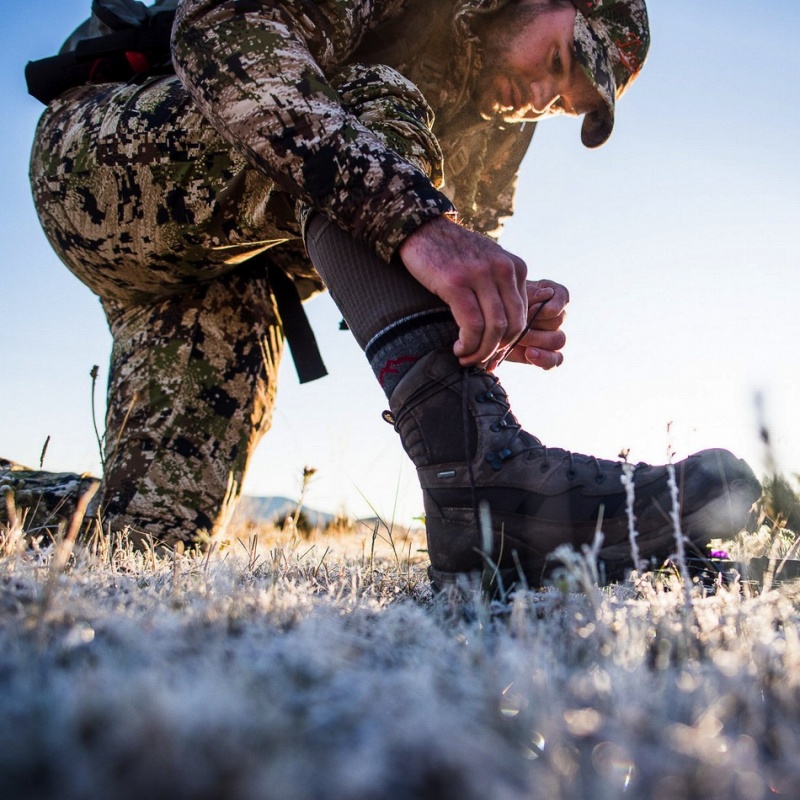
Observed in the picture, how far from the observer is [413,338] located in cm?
149

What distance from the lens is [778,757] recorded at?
527 millimetres

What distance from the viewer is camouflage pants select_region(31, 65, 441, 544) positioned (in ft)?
6.69

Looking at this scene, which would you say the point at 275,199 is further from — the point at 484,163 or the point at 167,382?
the point at 484,163

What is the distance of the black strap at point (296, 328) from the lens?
259cm

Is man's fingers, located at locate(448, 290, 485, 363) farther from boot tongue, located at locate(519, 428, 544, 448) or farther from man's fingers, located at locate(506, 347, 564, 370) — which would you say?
man's fingers, located at locate(506, 347, 564, 370)

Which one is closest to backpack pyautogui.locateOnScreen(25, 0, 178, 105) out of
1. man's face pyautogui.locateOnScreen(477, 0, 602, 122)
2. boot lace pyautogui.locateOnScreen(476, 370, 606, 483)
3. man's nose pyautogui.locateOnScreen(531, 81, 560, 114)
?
man's face pyautogui.locateOnScreen(477, 0, 602, 122)

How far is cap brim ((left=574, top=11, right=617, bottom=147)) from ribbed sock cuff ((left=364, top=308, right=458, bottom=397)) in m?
1.44

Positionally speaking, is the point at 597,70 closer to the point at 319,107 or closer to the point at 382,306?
the point at 319,107

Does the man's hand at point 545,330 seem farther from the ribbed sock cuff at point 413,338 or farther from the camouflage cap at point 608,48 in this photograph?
the camouflage cap at point 608,48

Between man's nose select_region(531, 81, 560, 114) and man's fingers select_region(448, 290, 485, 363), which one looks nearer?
man's fingers select_region(448, 290, 485, 363)

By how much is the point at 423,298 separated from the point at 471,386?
227 millimetres

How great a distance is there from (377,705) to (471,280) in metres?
0.98

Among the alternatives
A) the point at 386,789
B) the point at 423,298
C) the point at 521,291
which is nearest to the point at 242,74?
the point at 423,298

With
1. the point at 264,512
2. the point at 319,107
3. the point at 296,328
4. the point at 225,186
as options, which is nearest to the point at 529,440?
the point at 319,107
